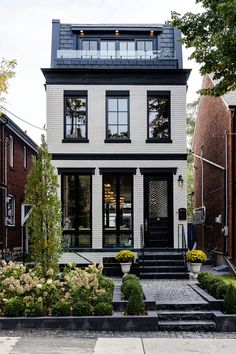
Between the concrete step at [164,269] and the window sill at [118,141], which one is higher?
the window sill at [118,141]

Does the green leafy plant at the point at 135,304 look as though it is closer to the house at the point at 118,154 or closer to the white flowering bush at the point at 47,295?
the white flowering bush at the point at 47,295

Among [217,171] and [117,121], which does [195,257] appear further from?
[217,171]

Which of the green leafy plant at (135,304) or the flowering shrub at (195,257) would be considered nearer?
the green leafy plant at (135,304)

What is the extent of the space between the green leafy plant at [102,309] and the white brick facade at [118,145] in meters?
7.82

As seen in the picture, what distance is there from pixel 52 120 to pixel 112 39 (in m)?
4.31

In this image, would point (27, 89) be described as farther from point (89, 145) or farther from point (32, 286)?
point (32, 286)

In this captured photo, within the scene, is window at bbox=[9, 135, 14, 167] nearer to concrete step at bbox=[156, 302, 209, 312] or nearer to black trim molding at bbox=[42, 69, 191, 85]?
black trim molding at bbox=[42, 69, 191, 85]

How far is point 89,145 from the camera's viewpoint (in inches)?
707

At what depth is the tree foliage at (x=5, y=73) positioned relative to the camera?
1354 cm

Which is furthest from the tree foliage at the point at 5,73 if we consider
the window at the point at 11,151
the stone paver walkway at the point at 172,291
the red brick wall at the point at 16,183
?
the window at the point at 11,151

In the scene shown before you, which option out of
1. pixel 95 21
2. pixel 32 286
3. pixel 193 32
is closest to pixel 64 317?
pixel 32 286

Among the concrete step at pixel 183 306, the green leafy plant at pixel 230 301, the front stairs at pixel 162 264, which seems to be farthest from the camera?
the front stairs at pixel 162 264

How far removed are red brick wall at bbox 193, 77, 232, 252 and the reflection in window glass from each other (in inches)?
206

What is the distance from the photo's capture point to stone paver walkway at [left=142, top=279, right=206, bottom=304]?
11.3m
